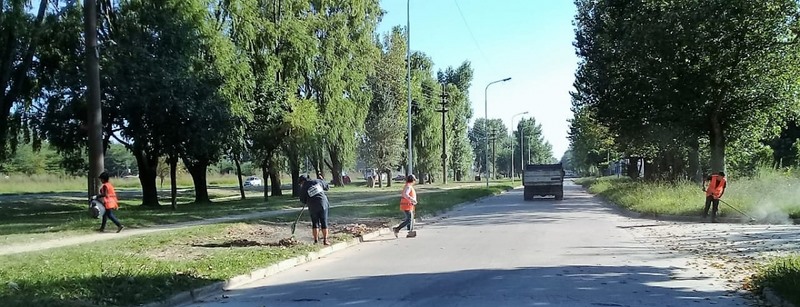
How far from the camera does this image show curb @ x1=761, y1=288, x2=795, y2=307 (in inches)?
308

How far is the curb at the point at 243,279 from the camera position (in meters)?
9.06

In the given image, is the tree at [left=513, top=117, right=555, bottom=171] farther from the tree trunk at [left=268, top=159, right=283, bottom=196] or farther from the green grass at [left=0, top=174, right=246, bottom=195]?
the tree trunk at [left=268, top=159, right=283, bottom=196]

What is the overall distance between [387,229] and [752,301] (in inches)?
488

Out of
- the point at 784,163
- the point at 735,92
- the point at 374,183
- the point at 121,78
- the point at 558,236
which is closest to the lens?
the point at 558,236

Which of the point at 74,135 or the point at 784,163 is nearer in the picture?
the point at 74,135

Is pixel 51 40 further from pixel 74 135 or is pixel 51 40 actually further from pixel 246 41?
pixel 246 41

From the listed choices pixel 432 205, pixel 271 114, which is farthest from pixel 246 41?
pixel 432 205

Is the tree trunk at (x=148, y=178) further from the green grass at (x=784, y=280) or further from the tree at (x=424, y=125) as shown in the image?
the tree at (x=424, y=125)

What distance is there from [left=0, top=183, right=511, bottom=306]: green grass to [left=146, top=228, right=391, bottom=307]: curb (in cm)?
14

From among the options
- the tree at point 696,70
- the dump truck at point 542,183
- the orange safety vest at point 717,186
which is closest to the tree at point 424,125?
the dump truck at point 542,183

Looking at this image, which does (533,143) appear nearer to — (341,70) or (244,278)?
(341,70)

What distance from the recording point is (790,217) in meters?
20.6

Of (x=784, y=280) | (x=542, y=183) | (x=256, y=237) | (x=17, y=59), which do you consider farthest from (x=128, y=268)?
(x=542, y=183)

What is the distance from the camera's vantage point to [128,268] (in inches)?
426
